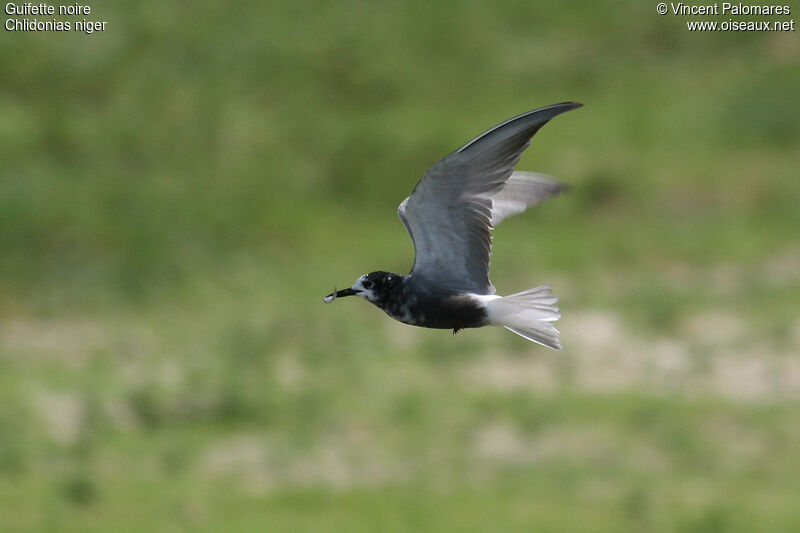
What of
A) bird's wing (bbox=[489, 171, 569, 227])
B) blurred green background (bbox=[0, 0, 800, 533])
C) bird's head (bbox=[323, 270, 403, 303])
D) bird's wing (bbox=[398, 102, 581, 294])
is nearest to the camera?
bird's head (bbox=[323, 270, 403, 303])

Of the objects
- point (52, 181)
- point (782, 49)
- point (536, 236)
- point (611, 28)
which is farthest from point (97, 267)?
point (782, 49)

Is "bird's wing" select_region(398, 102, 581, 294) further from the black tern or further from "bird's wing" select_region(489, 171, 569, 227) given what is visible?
"bird's wing" select_region(489, 171, 569, 227)

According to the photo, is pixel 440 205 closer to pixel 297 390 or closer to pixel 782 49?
pixel 297 390

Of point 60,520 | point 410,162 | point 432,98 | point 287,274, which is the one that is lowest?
point 60,520

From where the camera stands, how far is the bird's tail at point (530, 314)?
786 cm

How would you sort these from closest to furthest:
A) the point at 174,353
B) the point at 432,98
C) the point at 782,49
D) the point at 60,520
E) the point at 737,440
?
the point at 60,520
the point at 737,440
the point at 174,353
the point at 432,98
the point at 782,49

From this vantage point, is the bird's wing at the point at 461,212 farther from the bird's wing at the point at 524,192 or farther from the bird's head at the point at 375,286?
the bird's wing at the point at 524,192

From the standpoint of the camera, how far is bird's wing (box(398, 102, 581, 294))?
7957 mm

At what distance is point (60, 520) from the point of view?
19.2 meters

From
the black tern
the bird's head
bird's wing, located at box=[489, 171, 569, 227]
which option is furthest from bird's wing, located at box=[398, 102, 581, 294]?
bird's wing, located at box=[489, 171, 569, 227]

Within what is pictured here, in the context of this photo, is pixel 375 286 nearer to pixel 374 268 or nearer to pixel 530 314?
pixel 530 314

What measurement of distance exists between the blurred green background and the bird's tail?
39.2 ft

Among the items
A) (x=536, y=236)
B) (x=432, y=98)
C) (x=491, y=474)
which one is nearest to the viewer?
(x=491, y=474)

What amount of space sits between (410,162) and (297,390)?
7.77 m
